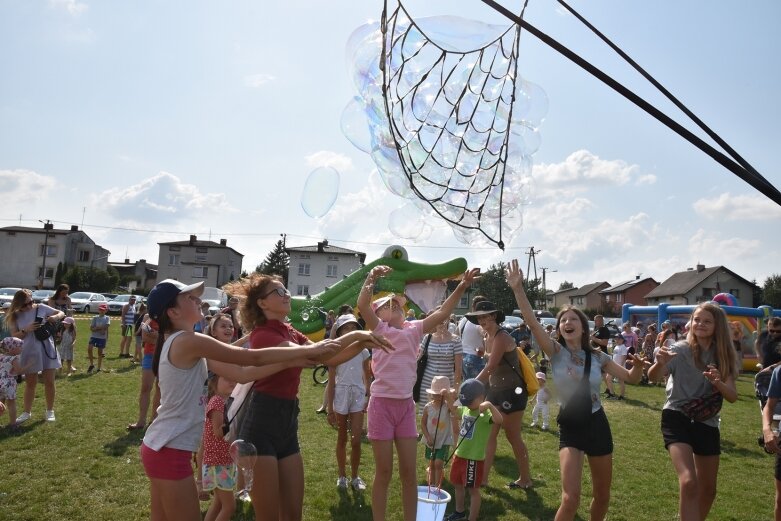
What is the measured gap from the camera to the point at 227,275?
65.3 metres

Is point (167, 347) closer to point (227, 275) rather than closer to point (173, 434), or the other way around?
point (173, 434)

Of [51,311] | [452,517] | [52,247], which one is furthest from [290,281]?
[452,517]

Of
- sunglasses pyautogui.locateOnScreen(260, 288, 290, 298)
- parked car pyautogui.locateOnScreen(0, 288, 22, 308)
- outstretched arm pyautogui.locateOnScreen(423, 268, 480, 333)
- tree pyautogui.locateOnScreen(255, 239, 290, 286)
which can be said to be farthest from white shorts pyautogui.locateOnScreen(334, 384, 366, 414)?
tree pyautogui.locateOnScreen(255, 239, 290, 286)

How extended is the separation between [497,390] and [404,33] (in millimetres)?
3470

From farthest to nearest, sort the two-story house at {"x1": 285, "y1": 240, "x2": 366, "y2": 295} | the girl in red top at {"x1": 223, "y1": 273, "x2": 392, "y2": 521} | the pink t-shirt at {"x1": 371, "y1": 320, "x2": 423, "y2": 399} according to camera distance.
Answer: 1. the two-story house at {"x1": 285, "y1": 240, "x2": 366, "y2": 295}
2. the pink t-shirt at {"x1": 371, "y1": 320, "x2": 423, "y2": 399}
3. the girl in red top at {"x1": 223, "y1": 273, "x2": 392, "y2": 521}

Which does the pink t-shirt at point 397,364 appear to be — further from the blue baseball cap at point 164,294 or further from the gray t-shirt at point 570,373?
the blue baseball cap at point 164,294

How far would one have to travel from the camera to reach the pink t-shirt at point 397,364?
3.86 meters

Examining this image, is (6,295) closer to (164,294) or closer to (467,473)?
(467,473)

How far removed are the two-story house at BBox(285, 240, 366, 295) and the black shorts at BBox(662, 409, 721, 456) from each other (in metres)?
37.9

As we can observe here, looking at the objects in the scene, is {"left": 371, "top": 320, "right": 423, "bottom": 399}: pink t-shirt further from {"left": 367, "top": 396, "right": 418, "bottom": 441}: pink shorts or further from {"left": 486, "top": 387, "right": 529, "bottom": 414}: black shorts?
{"left": 486, "top": 387, "right": 529, "bottom": 414}: black shorts

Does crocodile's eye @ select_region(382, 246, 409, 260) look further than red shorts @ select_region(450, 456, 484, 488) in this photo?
Yes

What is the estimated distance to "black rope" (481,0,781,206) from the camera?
51.0 inches

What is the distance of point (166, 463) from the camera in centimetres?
262

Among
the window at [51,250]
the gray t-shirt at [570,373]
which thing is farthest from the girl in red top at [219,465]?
the window at [51,250]
